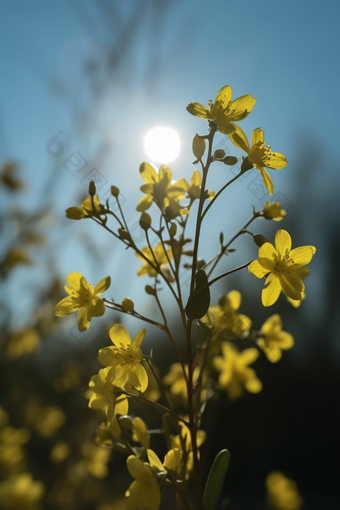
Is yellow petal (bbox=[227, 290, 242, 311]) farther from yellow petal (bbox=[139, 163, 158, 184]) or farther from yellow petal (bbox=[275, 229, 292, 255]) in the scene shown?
yellow petal (bbox=[139, 163, 158, 184])

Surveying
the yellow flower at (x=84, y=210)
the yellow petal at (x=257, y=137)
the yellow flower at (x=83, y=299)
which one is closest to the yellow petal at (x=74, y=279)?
the yellow flower at (x=83, y=299)

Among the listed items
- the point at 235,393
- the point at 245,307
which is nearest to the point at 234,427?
the point at 245,307

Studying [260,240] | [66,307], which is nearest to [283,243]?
[260,240]

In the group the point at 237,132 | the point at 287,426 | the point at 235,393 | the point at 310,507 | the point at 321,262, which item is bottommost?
the point at 310,507

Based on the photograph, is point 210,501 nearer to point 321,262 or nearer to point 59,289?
point 59,289

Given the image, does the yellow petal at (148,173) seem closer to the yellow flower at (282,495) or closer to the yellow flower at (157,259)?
the yellow flower at (157,259)

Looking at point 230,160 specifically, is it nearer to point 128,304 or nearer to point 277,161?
point 277,161

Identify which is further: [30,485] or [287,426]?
[287,426]
